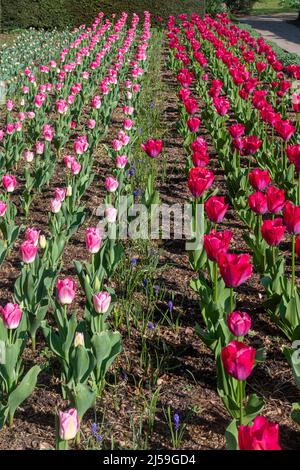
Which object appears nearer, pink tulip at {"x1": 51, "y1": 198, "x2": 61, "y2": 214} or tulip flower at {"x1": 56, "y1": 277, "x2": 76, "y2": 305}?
tulip flower at {"x1": 56, "y1": 277, "x2": 76, "y2": 305}

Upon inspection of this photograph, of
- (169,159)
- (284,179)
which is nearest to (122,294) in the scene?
(284,179)

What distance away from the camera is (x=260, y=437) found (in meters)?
1.63

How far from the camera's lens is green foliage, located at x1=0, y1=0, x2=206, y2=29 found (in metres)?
18.0

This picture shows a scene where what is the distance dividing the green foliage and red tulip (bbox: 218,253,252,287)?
16805mm

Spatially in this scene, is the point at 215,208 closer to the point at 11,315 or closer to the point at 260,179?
the point at 260,179

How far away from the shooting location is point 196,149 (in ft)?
A: 14.1

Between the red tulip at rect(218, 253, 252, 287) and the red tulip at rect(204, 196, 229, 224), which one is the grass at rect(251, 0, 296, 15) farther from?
the red tulip at rect(218, 253, 252, 287)

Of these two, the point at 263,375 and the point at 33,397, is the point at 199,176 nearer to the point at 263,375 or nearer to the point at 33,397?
the point at 263,375

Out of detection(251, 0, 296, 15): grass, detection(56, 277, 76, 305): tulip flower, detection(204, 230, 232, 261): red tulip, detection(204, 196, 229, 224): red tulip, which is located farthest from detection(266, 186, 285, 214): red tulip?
detection(251, 0, 296, 15): grass

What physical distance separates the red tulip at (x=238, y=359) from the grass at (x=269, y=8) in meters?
36.2

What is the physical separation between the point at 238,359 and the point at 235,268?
1.74 ft

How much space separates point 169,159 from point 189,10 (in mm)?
A: 14259

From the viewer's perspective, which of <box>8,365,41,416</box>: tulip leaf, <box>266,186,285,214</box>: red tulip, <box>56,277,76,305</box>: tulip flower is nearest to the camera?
<box>8,365,41,416</box>: tulip leaf
